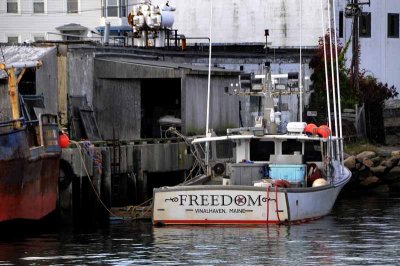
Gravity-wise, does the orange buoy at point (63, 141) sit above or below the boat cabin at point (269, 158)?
above

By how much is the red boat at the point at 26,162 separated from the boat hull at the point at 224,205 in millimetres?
3137

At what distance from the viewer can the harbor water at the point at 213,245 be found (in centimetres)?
3375

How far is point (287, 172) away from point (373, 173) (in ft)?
49.0

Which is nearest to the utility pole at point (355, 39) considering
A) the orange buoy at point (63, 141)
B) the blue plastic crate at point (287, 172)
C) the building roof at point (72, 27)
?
the building roof at point (72, 27)

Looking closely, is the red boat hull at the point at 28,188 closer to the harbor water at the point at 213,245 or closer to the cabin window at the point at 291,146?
the harbor water at the point at 213,245

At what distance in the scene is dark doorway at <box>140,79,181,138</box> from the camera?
57094 mm

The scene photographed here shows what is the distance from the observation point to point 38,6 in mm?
78500

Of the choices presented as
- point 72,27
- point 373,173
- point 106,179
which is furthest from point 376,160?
point 72,27

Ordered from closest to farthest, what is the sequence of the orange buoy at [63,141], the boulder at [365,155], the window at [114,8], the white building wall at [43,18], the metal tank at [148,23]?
the orange buoy at [63,141] < the boulder at [365,155] < the metal tank at [148,23] < the window at [114,8] < the white building wall at [43,18]

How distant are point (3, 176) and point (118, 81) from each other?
1656 centimetres

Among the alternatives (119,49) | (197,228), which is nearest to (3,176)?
(197,228)

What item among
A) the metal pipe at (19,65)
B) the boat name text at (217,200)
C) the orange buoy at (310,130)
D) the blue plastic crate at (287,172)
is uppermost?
Answer: the metal pipe at (19,65)

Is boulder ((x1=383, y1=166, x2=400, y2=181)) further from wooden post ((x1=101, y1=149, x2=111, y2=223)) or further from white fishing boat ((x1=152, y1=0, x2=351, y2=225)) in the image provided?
wooden post ((x1=101, y1=149, x2=111, y2=223))

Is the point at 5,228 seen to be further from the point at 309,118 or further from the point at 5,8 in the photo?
the point at 5,8
